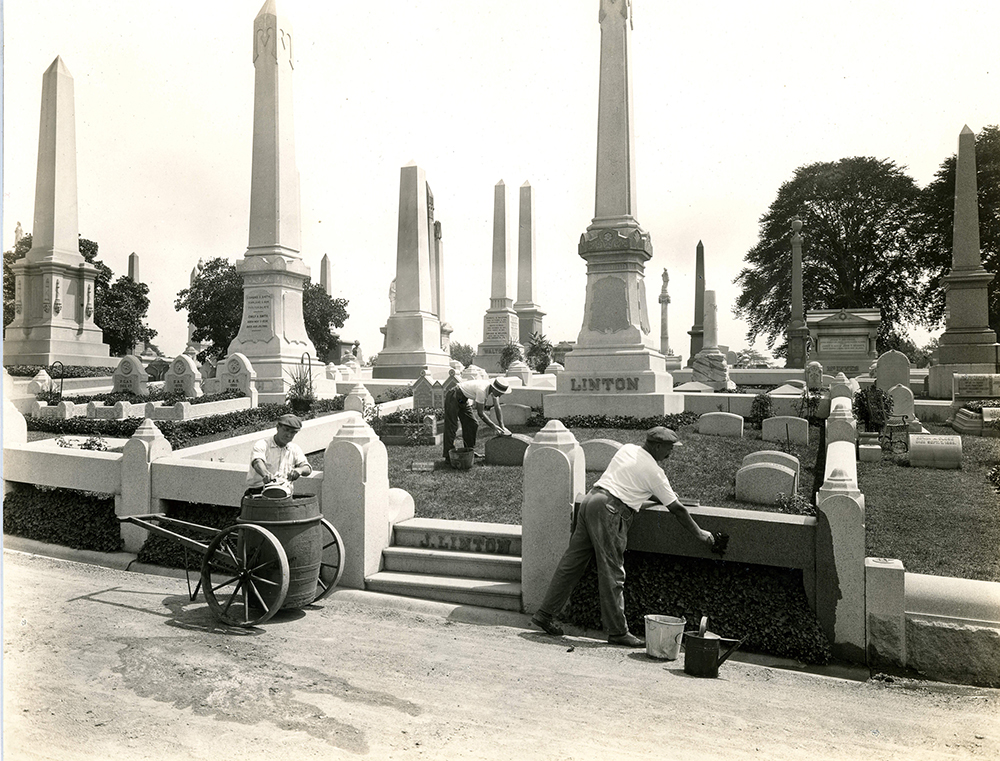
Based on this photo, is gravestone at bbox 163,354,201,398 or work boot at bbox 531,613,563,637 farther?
gravestone at bbox 163,354,201,398

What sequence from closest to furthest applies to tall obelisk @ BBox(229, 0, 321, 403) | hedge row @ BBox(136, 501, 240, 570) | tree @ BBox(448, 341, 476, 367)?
hedge row @ BBox(136, 501, 240, 570) < tall obelisk @ BBox(229, 0, 321, 403) < tree @ BBox(448, 341, 476, 367)

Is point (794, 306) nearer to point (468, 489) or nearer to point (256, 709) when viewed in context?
point (468, 489)

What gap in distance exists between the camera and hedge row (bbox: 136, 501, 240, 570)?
6836mm

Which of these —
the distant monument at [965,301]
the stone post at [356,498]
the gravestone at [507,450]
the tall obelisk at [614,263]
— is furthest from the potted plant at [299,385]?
the distant monument at [965,301]

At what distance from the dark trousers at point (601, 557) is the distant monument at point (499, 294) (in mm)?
28046

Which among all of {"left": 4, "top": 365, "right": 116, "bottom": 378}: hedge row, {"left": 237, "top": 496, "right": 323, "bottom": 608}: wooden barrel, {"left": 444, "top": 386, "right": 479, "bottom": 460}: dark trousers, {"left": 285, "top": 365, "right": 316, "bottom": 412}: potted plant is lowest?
{"left": 237, "top": 496, "right": 323, "bottom": 608}: wooden barrel

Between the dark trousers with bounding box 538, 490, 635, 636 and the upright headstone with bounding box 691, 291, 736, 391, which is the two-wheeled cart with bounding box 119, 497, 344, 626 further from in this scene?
the upright headstone with bounding box 691, 291, 736, 391

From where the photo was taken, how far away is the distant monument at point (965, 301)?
1914 centimetres

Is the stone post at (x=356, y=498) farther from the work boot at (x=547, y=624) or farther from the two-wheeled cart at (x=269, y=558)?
the work boot at (x=547, y=624)

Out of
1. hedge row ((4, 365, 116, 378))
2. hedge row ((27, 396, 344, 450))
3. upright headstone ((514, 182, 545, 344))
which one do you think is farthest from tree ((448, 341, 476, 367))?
hedge row ((27, 396, 344, 450))

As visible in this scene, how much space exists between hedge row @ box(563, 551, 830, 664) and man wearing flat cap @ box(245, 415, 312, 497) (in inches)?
108

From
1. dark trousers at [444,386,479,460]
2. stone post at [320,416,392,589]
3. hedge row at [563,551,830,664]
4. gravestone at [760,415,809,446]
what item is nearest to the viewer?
hedge row at [563,551,830,664]

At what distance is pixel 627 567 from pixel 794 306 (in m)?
29.6

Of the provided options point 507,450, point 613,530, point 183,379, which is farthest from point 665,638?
point 183,379
